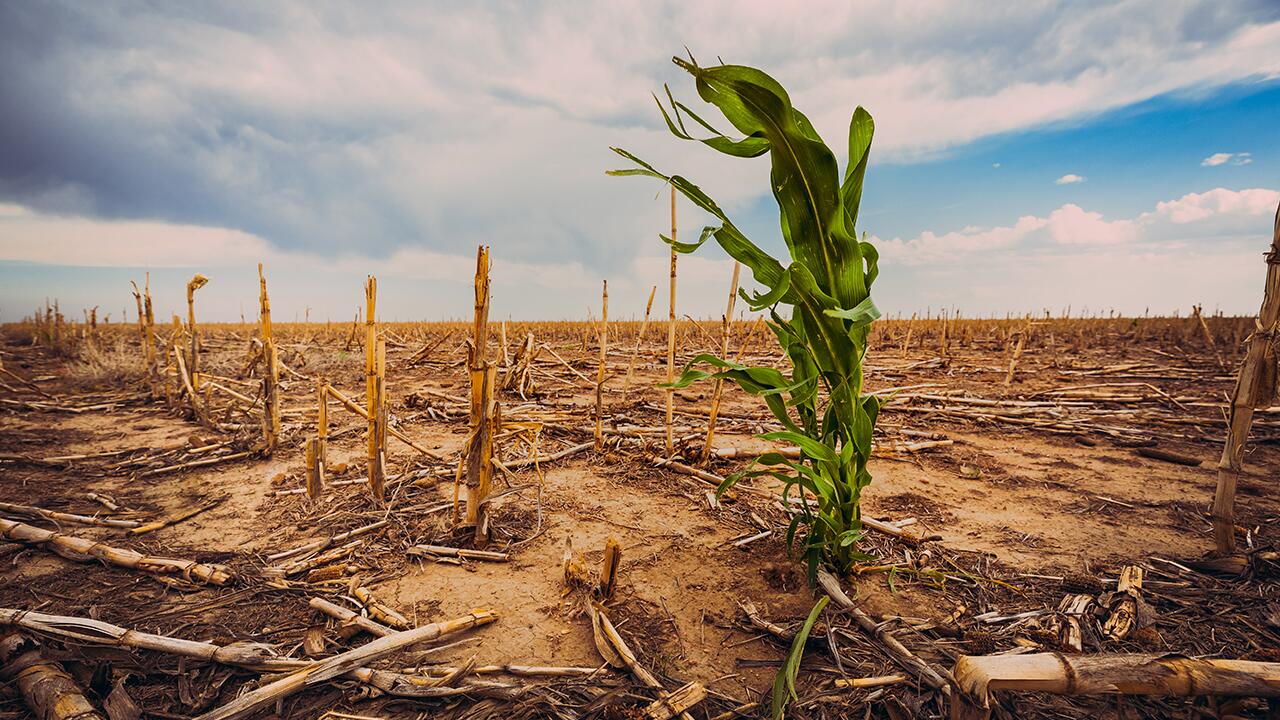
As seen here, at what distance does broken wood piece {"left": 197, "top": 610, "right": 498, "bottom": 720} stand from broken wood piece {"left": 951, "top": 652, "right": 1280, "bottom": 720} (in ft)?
6.78

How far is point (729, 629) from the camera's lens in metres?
2.56

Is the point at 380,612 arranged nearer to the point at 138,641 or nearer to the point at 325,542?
the point at 138,641

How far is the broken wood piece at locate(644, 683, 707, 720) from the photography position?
199 centimetres

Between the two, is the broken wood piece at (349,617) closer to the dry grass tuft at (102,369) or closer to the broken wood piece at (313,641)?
the broken wood piece at (313,641)

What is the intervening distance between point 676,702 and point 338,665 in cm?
144

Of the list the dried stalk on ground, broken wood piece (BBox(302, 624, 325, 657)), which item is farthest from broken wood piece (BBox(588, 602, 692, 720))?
broken wood piece (BBox(302, 624, 325, 657))

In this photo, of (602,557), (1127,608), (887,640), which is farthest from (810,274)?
(1127,608)

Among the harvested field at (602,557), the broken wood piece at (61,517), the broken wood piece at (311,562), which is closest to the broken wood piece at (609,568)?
the harvested field at (602,557)

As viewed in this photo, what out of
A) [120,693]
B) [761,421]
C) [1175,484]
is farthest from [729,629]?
[1175,484]

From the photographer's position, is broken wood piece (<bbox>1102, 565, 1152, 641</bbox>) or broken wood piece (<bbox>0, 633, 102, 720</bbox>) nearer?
broken wood piece (<bbox>0, 633, 102, 720</bbox>)

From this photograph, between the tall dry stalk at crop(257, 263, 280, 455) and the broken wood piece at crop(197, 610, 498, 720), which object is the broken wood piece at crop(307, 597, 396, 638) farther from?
the tall dry stalk at crop(257, 263, 280, 455)

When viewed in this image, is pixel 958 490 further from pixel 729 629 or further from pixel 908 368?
pixel 908 368

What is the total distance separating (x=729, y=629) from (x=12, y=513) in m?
5.12

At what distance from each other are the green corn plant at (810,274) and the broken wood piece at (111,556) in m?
3.03
